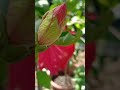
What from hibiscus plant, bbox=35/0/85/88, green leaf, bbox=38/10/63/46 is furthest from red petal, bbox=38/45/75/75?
green leaf, bbox=38/10/63/46

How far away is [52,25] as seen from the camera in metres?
0.35

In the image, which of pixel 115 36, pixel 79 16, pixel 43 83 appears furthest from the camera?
pixel 79 16

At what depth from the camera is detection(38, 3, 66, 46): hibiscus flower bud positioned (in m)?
0.35

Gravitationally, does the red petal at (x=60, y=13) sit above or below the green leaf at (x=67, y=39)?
above

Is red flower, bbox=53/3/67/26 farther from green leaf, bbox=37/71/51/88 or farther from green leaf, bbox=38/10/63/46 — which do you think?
green leaf, bbox=37/71/51/88

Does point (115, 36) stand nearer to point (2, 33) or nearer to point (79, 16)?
point (2, 33)

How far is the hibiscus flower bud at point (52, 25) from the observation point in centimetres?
35

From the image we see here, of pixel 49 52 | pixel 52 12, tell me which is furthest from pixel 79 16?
pixel 52 12

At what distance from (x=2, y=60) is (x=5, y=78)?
0.02 meters

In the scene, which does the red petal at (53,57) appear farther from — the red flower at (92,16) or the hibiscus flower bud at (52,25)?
the red flower at (92,16)

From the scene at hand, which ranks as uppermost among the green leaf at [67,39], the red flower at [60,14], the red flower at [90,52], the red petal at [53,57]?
the red flower at [60,14]

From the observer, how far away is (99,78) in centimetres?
27

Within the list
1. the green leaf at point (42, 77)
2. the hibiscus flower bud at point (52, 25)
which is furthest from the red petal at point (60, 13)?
the green leaf at point (42, 77)

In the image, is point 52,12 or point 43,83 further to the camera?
point 43,83
